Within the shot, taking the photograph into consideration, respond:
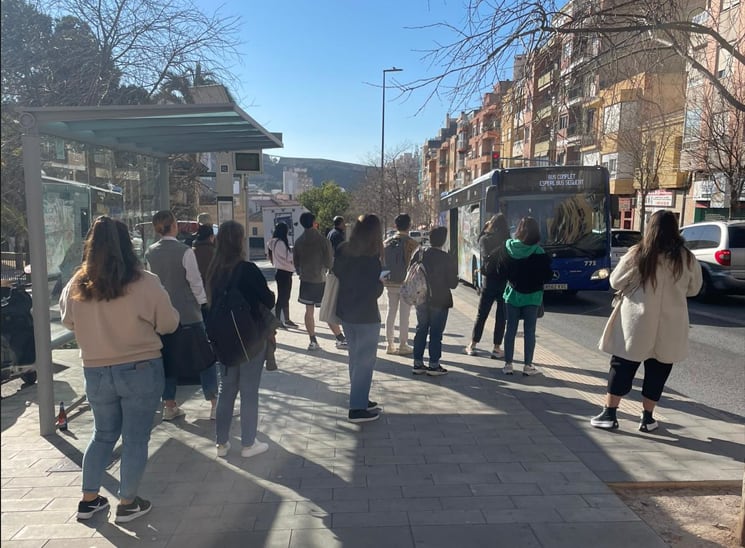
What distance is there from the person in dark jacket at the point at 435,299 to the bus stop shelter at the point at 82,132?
87.5 inches

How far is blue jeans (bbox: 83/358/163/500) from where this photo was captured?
10.3ft

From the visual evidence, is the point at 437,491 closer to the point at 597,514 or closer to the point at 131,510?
the point at 597,514

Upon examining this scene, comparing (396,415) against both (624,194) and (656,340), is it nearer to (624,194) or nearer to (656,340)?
(656,340)

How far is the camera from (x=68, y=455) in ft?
13.7

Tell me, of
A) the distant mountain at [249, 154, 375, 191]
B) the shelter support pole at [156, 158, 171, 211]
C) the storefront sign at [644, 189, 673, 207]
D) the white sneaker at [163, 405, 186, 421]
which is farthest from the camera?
the distant mountain at [249, 154, 375, 191]

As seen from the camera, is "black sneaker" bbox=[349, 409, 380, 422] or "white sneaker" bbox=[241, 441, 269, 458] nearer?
"white sneaker" bbox=[241, 441, 269, 458]

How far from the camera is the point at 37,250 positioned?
14.0 ft

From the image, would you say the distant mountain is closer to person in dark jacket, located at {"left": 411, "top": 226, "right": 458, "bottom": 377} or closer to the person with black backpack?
the person with black backpack

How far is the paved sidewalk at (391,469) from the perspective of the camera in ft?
10.3

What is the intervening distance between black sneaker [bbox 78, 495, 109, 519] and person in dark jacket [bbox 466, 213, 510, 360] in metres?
4.59

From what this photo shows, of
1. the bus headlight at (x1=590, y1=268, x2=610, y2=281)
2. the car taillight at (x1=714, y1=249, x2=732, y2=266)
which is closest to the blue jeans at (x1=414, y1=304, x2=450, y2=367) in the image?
the bus headlight at (x1=590, y1=268, x2=610, y2=281)

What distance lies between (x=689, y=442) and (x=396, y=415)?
242 cm

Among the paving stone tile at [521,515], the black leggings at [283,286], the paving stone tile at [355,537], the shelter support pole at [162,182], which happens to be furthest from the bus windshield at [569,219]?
the paving stone tile at [355,537]

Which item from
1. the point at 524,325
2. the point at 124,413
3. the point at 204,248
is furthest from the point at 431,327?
the point at 124,413
